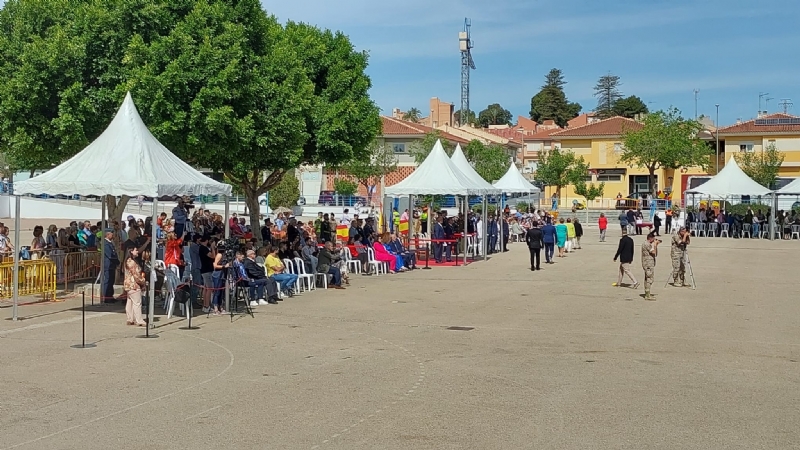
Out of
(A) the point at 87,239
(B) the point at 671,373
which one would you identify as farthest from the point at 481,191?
(B) the point at 671,373

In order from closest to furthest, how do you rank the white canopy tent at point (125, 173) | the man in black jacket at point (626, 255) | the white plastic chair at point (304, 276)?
the white canopy tent at point (125, 173), the white plastic chair at point (304, 276), the man in black jacket at point (626, 255)

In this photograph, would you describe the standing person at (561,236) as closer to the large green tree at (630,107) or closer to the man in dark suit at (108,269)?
the man in dark suit at (108,269)

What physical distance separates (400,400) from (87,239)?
15.4m

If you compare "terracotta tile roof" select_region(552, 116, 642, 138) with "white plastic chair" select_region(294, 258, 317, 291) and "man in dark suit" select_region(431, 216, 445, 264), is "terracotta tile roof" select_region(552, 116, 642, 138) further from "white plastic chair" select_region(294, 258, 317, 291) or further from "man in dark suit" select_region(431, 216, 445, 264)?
"white plastic chair" select_region(294, 258, 317, 291)

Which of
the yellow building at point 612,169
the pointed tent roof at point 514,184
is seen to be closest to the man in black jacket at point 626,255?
the pointed tent roof at point 514,184

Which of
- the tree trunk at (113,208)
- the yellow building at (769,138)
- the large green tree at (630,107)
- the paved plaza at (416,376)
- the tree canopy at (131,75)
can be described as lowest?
the paved plaza at (416,376)

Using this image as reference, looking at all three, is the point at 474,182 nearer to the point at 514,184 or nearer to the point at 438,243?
the point at 438,243

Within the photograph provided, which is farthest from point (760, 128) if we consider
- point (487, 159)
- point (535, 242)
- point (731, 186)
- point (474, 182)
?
point (535, 242)

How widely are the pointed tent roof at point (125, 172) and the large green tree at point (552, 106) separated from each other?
124m

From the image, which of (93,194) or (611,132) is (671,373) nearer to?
(93,194)

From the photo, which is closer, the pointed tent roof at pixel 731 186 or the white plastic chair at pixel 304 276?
the white plastic chair at pixel 304 276

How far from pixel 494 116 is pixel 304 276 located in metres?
134

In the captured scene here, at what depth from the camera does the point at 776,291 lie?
20.5 meters

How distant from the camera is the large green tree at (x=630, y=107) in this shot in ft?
412
